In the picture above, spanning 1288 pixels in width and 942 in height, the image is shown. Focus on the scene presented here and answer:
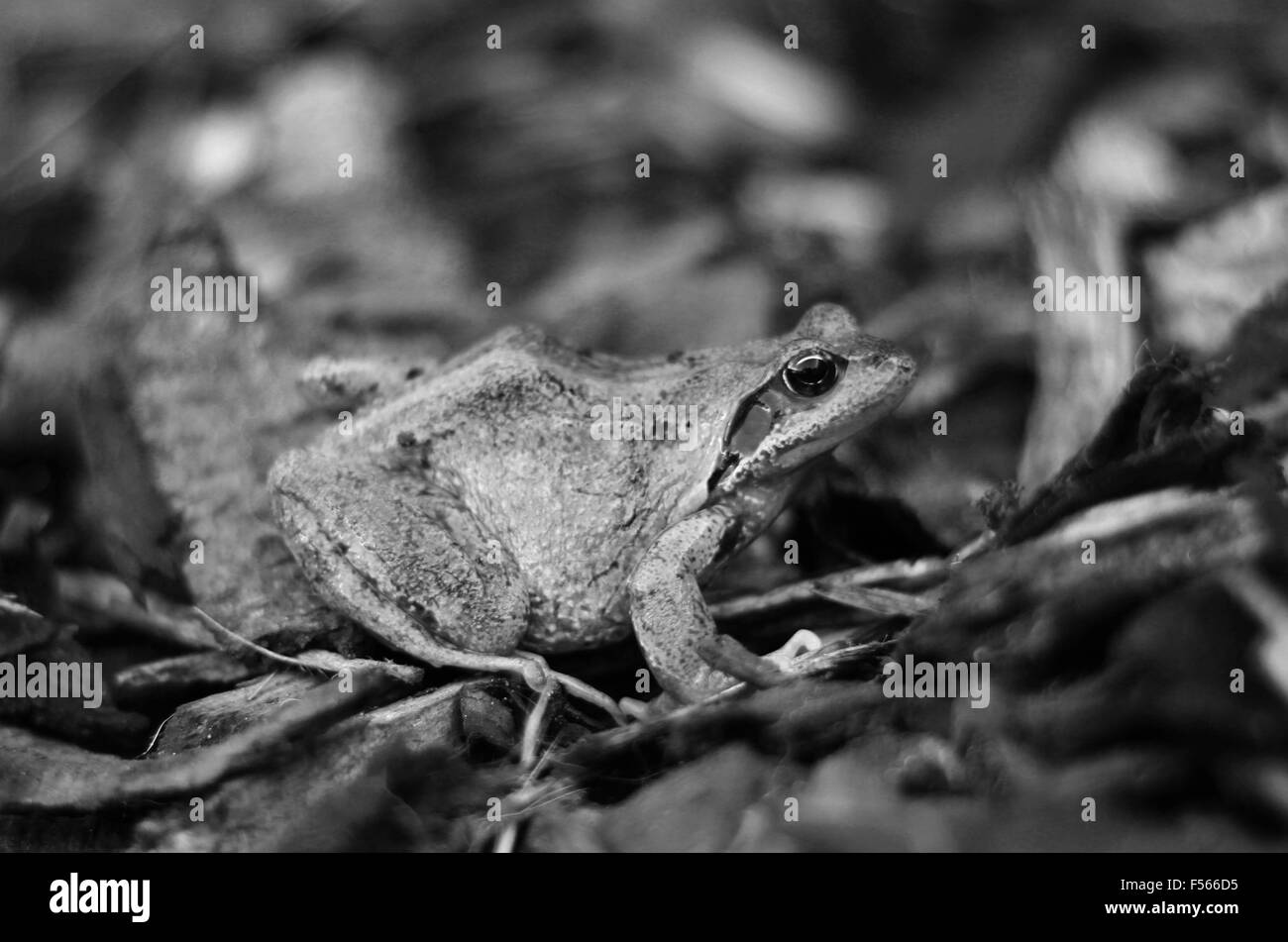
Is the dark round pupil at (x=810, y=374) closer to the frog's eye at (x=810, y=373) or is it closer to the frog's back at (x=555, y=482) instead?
the frog's eye at (x=810, y=373)

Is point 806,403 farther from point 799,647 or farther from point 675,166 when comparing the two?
point 675,166

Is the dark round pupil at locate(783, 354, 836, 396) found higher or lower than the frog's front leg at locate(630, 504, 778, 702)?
higher

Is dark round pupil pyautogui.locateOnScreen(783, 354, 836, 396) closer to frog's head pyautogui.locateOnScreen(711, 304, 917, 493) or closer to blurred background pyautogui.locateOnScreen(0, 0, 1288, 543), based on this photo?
frog's head pyautogui.locateOnScreen(711, 304, 917, 493)

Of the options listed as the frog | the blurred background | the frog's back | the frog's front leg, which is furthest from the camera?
the blurred background

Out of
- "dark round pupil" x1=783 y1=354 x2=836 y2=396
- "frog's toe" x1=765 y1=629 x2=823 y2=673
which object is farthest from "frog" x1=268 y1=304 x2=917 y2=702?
"frog's toe" x1=765 y1=629 x2=823 y2=673

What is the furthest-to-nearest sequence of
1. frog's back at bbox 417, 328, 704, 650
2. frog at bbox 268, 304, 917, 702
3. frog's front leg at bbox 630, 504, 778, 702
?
frog's back at bbox 417, 328, 704, 650, frog at bbox 268, 304, 917, 702, frog's front leg at bbox 630, 504, 778, 702

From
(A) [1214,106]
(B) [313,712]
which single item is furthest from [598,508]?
(A) [1214,106]

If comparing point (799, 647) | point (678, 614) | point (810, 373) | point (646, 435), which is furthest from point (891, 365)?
point (678, 614)
